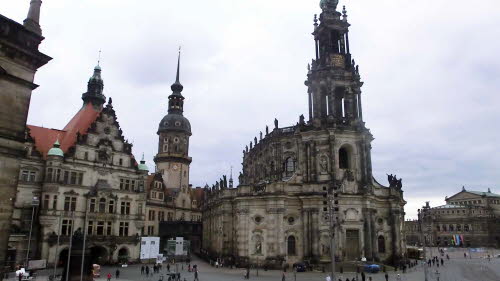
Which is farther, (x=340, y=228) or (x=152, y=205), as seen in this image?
(x=152, y=205)

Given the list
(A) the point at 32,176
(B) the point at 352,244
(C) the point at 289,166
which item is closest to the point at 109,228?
(A) the point at 32,176

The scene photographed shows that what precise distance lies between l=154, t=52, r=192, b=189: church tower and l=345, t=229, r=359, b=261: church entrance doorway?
41.4 meters

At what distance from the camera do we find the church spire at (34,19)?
1948 cm

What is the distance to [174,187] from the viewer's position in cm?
8062

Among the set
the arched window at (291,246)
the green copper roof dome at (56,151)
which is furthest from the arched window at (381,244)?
the green copper roof dome at (56,151)

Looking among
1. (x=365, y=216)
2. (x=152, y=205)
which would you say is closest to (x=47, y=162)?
(x=152, y=205)

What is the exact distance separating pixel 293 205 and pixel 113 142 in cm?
2672

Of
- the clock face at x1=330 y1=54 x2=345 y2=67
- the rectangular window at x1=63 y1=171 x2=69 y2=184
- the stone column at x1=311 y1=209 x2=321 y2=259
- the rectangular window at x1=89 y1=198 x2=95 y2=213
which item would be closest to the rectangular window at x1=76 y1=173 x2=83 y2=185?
the rectangular window at x1=63 y1=171 x2=69 y2=184

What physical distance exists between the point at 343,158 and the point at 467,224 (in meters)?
82.5

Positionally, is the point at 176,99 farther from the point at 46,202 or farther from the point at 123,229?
the point at 46,202

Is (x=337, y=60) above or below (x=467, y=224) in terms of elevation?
above

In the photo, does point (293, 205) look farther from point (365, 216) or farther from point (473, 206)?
point (473, 206)

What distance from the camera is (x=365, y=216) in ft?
165

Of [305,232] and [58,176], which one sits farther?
[305,232]
